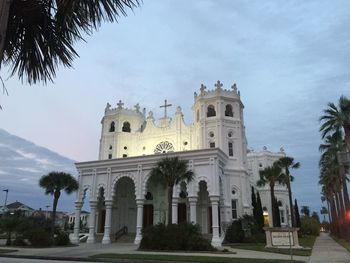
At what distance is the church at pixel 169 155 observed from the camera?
116 ft

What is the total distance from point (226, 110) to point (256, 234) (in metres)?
16.3

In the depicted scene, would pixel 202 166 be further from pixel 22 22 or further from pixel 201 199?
pixel 22 22

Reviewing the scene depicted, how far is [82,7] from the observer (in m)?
4.79

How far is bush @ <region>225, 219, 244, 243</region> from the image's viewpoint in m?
35.0

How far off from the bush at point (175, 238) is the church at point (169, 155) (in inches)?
245

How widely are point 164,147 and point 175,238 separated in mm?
20315

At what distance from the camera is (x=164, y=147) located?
4541 cm

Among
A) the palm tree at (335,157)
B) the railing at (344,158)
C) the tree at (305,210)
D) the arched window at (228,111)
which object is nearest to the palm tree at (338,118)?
the palm tree at (335,157)

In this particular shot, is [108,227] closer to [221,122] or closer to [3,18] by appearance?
[221,122]

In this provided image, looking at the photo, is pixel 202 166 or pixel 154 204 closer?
pixel 202 166

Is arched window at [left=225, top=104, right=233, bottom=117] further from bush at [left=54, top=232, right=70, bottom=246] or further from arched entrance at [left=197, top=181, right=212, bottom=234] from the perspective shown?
bush at [left=54, top=232, right=70, bottom=246]

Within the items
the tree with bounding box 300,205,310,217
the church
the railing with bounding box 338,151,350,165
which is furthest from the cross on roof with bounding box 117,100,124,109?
the tree with bounding box 300,205,310,217

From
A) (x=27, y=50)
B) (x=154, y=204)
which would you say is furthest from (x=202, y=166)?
(x=27, y=50)

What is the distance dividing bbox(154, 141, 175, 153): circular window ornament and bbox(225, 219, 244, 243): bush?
13.4 m
